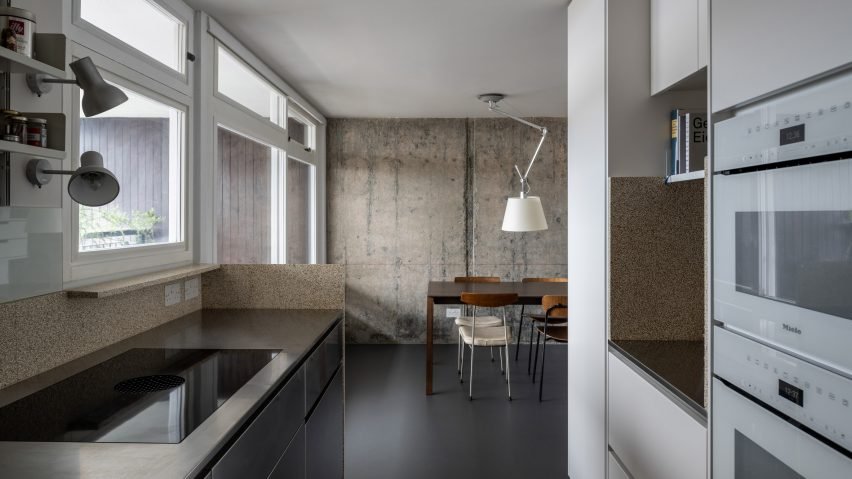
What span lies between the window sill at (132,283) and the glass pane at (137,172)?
0.17m

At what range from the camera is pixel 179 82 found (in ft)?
9.28

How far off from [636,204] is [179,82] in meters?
2.39

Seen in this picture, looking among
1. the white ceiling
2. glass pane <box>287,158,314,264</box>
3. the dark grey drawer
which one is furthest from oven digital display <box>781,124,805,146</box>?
glass pane <box>287,158,314,264</box>

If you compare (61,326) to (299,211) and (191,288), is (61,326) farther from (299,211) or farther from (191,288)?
(299,211)

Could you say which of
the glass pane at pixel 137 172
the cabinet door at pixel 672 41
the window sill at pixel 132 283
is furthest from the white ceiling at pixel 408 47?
the window sill at pixel 132 283

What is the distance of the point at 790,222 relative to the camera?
1.11 meters

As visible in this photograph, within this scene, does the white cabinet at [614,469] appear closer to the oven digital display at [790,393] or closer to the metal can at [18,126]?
the oven digital display at [790,393]

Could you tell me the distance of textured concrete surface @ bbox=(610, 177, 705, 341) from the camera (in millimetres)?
2285

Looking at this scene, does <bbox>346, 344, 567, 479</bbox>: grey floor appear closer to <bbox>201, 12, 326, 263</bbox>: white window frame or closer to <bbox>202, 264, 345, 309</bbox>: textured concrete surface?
<bbox>202, 264, 345, 309</bbox>: textured concrete surface

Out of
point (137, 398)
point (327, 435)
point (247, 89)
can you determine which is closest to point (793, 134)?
point (137, 398)

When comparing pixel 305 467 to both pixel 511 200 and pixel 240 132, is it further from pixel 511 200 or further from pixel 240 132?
pixel 511 200

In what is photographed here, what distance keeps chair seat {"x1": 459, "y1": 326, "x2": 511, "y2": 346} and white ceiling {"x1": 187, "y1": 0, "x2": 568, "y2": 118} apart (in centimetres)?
220

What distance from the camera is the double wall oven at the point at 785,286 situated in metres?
0.97

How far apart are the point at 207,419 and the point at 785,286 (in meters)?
1.39
